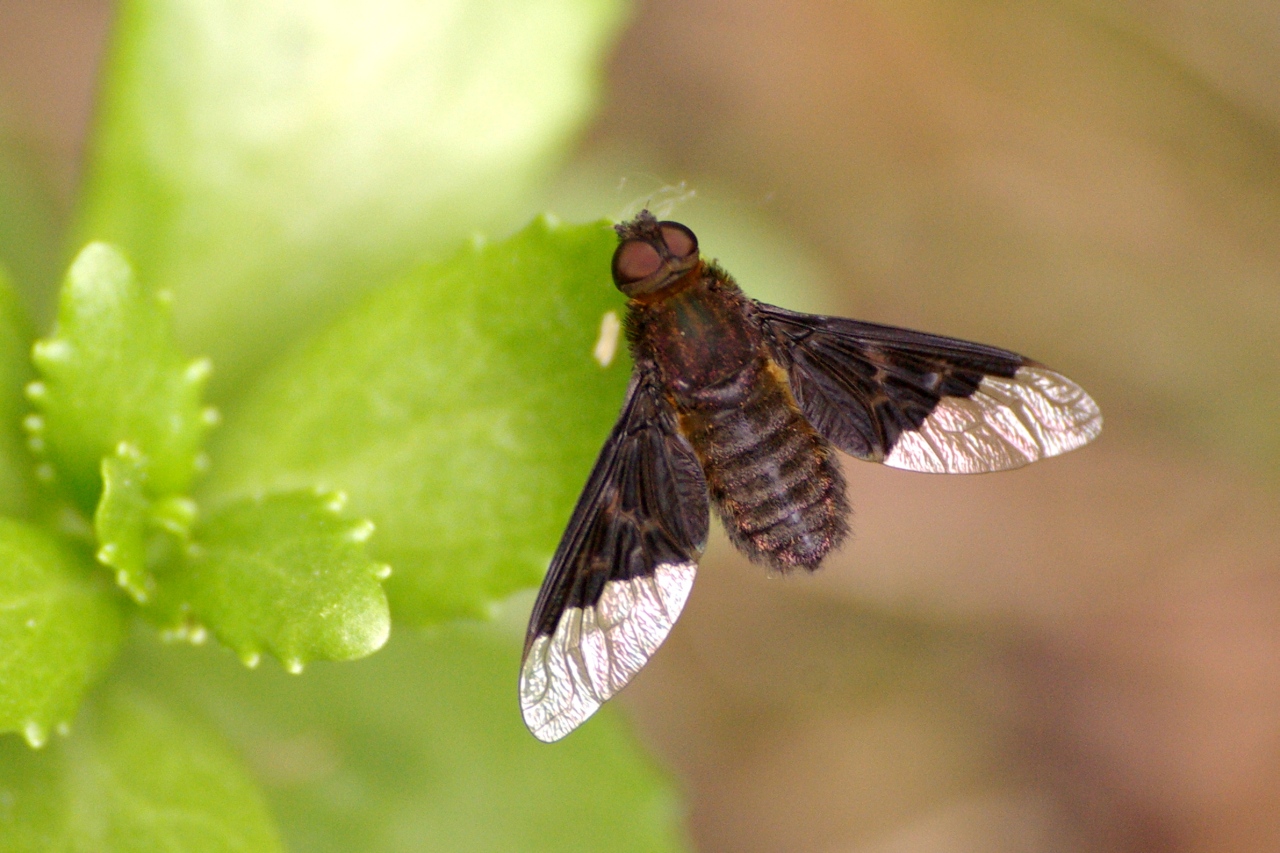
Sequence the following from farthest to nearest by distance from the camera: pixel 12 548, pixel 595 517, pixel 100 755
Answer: pixel 595 517, pixel 100 755, pixel 12 548

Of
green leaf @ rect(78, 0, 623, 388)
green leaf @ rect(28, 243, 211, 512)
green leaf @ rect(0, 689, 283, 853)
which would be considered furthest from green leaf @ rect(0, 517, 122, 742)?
green leaf @ rect(78, 0, 623, 388)

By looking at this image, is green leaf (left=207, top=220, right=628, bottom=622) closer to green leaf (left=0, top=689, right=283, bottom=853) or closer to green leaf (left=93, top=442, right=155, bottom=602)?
green leaf (left=93, top=442, right=155, bottom=602)

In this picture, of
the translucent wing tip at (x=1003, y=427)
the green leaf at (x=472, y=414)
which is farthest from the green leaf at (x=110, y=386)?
the translucent wing tip at (x=1003, y=427)

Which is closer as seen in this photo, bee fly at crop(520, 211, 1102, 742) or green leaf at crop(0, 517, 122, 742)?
green leaf at crop(0, 517, 122, 742)

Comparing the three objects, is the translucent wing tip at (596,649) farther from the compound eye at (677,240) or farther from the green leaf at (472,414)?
the compound eye at (677,240)

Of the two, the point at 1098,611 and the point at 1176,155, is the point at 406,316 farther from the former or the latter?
the point at 1176,155

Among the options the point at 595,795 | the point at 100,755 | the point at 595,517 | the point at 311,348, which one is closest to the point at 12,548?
the point at 100,755
